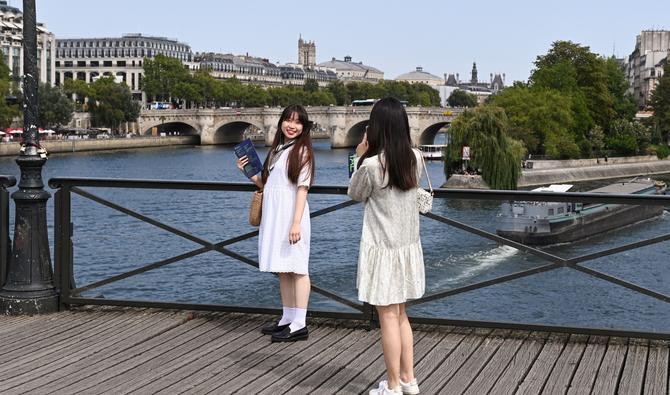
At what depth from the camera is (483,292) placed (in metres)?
18.5

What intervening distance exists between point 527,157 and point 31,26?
2039 inches

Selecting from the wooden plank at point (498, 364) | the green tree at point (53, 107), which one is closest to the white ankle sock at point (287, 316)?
the wooden plank at point (498, 364)

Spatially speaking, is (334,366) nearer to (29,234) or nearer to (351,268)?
(29,234)

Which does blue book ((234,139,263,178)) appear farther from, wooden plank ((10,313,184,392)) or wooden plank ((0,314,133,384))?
wooden plank ((0,314,133,384))

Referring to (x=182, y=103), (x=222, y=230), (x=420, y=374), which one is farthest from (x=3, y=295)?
(x=182, y=103)

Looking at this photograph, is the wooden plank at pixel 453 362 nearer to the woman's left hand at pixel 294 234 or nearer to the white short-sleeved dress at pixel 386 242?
the white short-sleeved dress at pixel 386 242

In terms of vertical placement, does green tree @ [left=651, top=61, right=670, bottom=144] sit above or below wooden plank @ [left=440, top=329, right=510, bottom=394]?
above

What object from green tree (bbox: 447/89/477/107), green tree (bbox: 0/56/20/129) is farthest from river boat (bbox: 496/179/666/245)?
green tree (bbox: 447/89/477/107)

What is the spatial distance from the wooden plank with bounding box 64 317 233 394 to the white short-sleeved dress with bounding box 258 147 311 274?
635 mm

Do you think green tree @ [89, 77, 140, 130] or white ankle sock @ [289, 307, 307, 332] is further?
green tree @ [89, 77, 140, 130]

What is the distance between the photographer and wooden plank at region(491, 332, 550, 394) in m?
4.56

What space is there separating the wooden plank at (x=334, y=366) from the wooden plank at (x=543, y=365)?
34.1 inches

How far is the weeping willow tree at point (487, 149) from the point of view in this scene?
4381 centimetres

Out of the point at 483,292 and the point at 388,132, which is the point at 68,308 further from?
the point at 483,292
